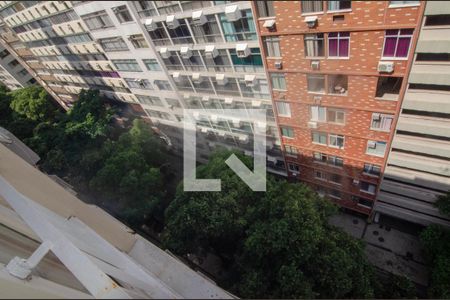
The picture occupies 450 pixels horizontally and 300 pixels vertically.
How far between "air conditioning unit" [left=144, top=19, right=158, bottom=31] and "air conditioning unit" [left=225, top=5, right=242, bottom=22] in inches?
251

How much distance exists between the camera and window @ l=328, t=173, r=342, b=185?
2297 centimetres

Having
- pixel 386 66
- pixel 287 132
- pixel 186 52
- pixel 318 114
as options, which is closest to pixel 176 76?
pixel 186 52

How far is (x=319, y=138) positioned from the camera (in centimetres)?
2109

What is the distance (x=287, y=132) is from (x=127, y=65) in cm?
1587

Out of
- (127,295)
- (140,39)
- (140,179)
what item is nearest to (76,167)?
(140,179)

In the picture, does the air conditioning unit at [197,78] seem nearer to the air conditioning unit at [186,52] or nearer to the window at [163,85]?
the air conditioning unit at [186,52]

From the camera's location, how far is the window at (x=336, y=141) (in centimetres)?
1998

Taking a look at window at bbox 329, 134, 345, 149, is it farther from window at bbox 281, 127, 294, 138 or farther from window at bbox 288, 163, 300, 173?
window at bbox 288, 163, 300, 173

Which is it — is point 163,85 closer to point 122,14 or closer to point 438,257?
point 122,14

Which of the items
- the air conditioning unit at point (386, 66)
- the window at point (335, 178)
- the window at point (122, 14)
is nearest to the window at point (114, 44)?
the window at point (122, 14)

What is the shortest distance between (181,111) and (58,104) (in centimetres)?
3317

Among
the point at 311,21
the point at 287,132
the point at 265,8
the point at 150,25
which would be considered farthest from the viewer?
the point at 287,132

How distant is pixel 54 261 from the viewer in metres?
6.27
